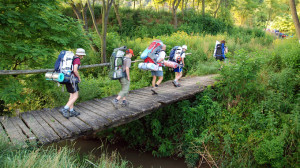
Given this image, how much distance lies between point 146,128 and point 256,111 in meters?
4.12

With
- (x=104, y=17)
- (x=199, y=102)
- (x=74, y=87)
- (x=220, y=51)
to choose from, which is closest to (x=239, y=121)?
(x=199, y=102)

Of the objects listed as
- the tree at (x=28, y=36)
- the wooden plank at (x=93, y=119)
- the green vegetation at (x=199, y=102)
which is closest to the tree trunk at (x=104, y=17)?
the green vegetation at (x=199, y=102)

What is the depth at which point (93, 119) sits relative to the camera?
4.73 meters

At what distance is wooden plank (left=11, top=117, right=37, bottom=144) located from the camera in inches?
143

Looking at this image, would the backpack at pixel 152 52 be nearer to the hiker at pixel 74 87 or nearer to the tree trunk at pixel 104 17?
the hiker at pixel 74 87

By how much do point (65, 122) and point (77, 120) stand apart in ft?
0.89

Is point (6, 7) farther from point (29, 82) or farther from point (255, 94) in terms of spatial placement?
point (255, 94)

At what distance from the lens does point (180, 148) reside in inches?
271

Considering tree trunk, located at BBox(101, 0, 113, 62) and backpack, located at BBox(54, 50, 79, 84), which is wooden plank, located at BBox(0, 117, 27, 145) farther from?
tree trunk, located at BBox(101, 0, 113, 62)

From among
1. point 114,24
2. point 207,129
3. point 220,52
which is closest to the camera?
point 207,129

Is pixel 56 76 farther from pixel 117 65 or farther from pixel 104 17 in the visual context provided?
pixel 104 17

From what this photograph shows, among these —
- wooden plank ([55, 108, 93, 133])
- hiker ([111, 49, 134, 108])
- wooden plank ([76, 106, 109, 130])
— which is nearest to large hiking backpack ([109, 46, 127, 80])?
hiker ([111, 49, 134, 108])

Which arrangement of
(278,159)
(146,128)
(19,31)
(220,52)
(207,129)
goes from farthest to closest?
1. (220,52)
2. (146,128)
3. (207,129)
4. (19,31)
5. (278,159)

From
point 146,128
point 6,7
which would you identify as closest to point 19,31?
point 6,7
